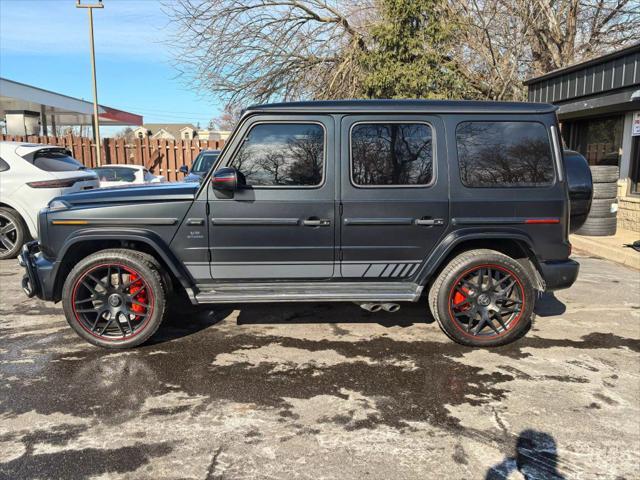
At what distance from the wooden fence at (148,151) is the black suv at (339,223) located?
44.1ft

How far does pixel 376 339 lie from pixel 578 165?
2420 mm

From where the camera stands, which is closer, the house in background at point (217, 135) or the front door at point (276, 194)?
the front door at point (276, 194)

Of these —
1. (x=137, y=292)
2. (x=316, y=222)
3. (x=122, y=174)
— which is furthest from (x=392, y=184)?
(x=122, y=174)

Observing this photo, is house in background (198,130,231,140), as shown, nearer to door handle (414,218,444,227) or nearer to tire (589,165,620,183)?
tire (589,165,620,183)

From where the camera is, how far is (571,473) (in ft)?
8.03

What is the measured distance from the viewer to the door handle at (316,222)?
390 centimetres

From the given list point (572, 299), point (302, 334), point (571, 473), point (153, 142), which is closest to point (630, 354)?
point (572, 299)

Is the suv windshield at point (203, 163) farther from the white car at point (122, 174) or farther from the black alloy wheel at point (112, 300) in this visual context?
the black alloy wheel at point (112, 300)

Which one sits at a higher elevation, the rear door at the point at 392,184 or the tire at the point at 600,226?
the rear door at the point at 392,184

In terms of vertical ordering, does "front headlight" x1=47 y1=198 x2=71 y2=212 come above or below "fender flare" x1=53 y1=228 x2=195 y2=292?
above

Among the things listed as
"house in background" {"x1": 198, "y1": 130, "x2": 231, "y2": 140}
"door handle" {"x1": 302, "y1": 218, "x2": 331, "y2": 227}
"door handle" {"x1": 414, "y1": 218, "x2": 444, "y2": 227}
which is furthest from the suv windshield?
"house in background" {"x1": 198, "y1": 130, "x2": 231, "y2": 140}

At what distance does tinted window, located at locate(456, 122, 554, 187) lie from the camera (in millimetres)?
3982

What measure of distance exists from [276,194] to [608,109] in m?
8.18

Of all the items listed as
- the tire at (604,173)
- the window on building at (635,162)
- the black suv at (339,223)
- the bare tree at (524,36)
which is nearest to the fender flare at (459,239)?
the black suv at (339,223)
